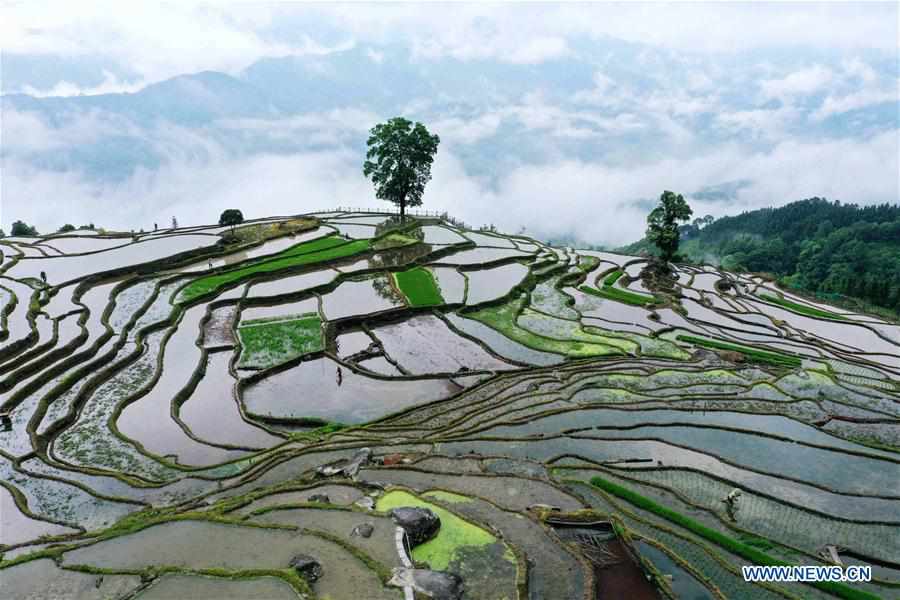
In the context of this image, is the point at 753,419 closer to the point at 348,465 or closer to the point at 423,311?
the point at 348,465

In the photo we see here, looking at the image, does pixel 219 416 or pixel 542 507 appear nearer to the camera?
pixel 542 507

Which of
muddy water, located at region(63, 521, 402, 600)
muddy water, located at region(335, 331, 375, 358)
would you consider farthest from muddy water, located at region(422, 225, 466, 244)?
muddy water, located at region(63, 521, 402, 600)

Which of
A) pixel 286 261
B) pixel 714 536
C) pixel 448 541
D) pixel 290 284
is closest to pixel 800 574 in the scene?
pixel 714 536

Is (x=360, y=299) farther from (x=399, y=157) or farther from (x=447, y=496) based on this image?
(x=447, y=496)

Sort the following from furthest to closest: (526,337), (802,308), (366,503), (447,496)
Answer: (802,308)
(526,337)
(447,496)
(366,503)

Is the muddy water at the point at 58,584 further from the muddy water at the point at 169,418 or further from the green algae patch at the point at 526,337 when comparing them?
the green algae patch at the point at 526,337

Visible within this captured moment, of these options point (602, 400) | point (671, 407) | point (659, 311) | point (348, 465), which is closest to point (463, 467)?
point (348, 465)
